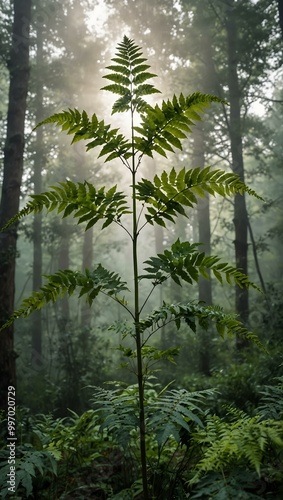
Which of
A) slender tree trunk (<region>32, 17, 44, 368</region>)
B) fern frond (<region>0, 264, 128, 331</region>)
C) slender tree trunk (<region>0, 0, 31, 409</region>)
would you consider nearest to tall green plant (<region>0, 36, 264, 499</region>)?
fern frond (<region>0, 264, 128, 331</region>)

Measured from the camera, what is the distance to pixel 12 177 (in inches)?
333

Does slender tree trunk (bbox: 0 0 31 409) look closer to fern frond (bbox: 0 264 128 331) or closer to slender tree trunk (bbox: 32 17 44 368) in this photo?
fern frond (bbox: 0 264 128 331)

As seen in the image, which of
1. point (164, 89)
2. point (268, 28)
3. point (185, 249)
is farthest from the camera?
point (164, 89)

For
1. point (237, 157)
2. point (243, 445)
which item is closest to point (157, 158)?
point (237, 157)

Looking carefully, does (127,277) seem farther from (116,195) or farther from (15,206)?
(116,195)

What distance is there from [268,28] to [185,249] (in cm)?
1237

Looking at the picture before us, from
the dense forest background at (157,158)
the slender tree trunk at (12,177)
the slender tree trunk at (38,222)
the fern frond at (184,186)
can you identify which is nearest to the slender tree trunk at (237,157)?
the dense forest background at (157,158)

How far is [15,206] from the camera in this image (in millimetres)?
8516

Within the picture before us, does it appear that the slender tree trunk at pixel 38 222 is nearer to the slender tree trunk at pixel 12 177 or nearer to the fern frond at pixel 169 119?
the slender tree trunk at pixel 12 177

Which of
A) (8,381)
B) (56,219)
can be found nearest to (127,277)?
(56,219)

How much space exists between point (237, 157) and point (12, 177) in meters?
6.98

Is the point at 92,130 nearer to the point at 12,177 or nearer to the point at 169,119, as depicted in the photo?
the point at 169,119

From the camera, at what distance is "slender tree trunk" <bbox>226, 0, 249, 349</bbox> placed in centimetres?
1109

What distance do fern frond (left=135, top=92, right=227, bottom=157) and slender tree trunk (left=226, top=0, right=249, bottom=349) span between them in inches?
358
